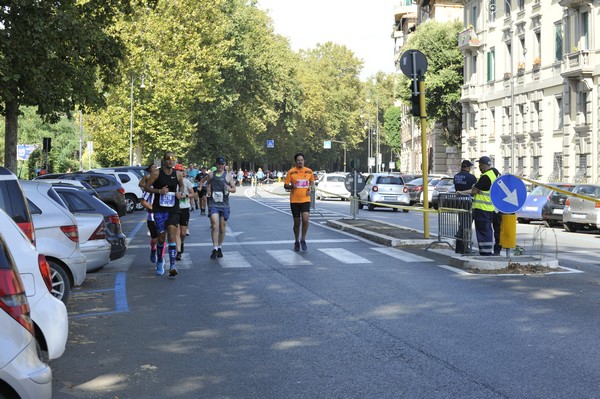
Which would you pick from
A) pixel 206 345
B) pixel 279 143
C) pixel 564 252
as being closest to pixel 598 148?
pixel 564 252

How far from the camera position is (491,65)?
55438 mm

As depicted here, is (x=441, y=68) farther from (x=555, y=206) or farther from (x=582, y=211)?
(x=582, y=211)

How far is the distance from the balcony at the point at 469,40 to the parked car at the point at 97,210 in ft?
153

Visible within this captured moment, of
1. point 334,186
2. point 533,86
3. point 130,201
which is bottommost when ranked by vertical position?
point 130,201

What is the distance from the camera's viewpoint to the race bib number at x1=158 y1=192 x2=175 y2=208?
13.3 m

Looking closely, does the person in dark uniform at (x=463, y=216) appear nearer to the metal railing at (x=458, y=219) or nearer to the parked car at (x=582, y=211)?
the metal railing at (x=458, y=219)

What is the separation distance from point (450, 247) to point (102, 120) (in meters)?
44.6

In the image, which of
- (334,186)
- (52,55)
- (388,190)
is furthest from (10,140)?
(334,186)

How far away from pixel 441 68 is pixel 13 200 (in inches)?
2348

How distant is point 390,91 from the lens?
5625 inches

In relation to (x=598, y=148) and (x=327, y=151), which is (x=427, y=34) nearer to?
(x=598, y=148)

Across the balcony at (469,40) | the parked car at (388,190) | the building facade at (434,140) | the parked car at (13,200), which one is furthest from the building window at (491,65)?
the parked car at (13,200)

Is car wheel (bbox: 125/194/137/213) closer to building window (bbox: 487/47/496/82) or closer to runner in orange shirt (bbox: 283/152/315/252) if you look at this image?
runner in orange shirt (bbox: 283/152/315/252)

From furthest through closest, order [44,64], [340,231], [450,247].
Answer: [340,231]
[44,64]
[450,247]
